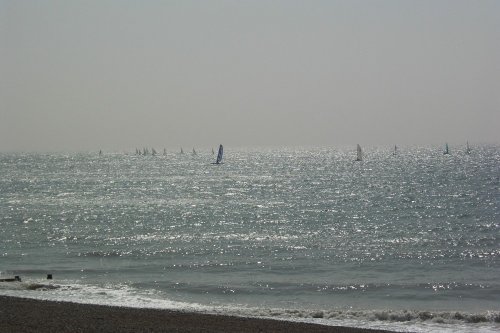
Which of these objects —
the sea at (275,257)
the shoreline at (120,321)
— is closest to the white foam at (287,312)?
the sea at (275,257)

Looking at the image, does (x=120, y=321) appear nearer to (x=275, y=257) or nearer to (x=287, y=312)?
(x=287, y=312)

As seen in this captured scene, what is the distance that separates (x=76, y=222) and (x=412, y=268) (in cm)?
2737

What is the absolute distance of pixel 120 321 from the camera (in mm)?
16406

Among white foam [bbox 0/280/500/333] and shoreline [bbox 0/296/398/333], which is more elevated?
shoreline [bbox 0/296/398/333]

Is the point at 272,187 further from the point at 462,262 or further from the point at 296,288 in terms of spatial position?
the point at 296,288

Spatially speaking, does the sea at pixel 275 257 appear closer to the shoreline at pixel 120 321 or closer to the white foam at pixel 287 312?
the white foam at pixel 287 312

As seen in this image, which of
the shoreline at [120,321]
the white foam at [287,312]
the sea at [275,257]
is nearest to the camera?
the shoreline at [120,321]

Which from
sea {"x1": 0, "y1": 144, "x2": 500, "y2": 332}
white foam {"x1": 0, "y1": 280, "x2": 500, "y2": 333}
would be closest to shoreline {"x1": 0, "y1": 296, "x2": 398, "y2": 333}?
white foam {"x1": 0, "y1": 280, "x2": 500, "y2": 333}

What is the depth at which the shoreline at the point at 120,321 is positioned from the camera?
50.4 feet

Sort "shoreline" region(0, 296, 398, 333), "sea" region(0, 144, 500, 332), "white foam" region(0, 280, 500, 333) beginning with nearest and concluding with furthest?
"shoreline" region(0, 296, 398, 333) → "white foam" region(0, 280, 500, 333) → "sea" region(0, 144, 500, 332)

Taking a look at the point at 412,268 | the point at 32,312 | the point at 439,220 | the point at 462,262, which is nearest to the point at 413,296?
the point at 412,268

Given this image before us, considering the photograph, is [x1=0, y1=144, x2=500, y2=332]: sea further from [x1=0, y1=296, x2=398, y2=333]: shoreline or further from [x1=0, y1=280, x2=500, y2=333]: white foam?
[x1=0, y1=296, x2=398, y2=333]: shoreline

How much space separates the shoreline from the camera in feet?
50.4

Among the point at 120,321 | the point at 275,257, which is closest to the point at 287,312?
the point at 120,321
